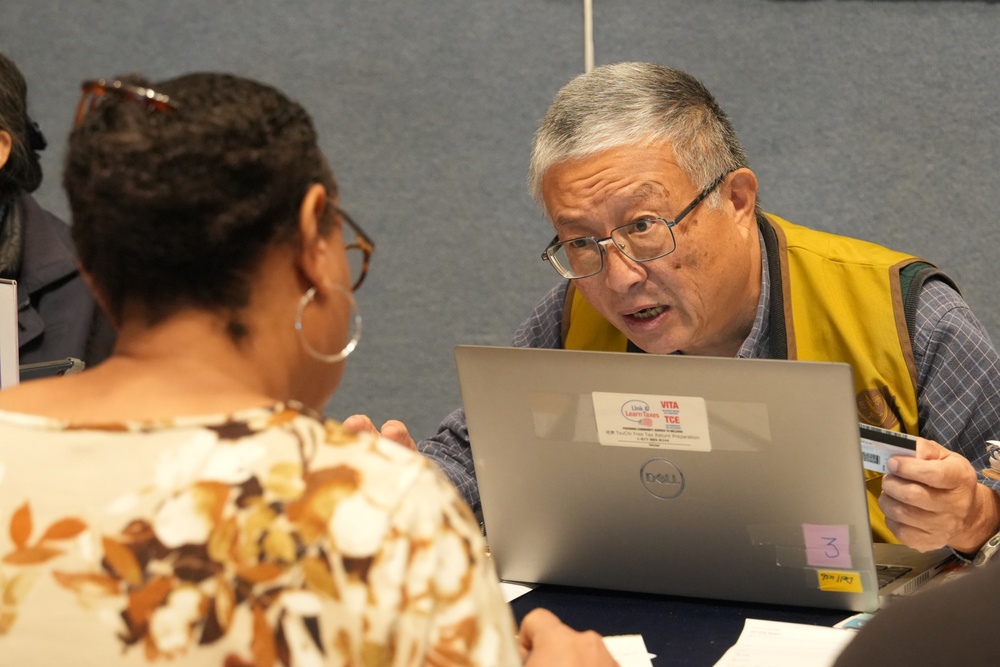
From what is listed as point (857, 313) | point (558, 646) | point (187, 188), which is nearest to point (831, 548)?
point (558, 646)

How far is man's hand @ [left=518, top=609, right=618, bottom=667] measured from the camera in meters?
0.93

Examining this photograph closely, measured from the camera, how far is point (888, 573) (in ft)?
4.26

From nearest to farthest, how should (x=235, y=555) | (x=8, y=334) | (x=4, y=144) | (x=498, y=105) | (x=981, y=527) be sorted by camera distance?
(x=235, y=555)
(x=981, y=527)
(x=8, y=334)
(x=4, y=144)
(x=498, y=105)

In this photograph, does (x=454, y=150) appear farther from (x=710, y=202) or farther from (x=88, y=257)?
(x=88, y=257)

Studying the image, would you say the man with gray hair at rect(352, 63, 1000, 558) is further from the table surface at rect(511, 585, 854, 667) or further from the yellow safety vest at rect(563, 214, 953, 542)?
the table surface at rect(511, 585, 854, 667)

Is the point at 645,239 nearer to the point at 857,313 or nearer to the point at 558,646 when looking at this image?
the point at 857,313

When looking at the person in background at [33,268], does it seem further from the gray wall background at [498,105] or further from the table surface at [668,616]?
the table surface at [668,616]

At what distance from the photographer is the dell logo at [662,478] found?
117 cm

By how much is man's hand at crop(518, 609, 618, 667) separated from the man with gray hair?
553mm

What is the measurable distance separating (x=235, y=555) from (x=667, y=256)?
38.6 inches

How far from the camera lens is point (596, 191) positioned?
1.55m

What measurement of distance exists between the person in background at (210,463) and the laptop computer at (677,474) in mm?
433

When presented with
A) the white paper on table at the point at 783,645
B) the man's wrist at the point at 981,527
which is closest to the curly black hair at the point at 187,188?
the white paper on table at the point at 783,645

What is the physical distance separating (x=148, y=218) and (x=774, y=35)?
6.83ft
